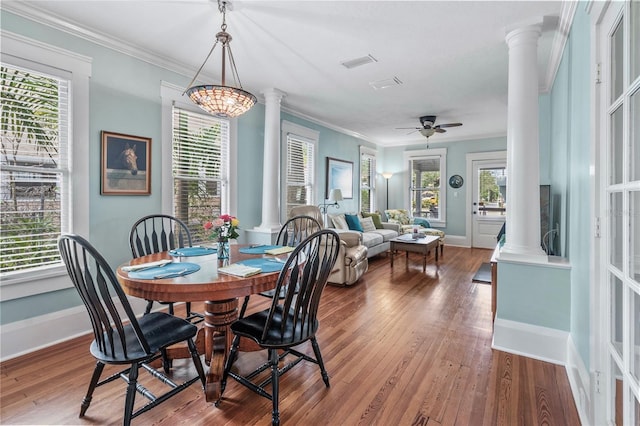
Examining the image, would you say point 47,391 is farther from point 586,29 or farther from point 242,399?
point 586,29

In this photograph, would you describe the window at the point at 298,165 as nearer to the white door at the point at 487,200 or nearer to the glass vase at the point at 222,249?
the glass vase at the point at 222,249

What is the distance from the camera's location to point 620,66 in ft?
4.40

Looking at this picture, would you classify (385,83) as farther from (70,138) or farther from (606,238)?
(70,138)

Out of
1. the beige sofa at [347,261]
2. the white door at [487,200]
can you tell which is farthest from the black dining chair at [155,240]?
the white door at [487,200]

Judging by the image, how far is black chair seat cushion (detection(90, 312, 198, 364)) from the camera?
1.50 meters

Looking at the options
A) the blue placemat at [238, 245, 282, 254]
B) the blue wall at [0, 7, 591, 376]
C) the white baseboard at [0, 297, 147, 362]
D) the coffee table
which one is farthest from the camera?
the coffee table

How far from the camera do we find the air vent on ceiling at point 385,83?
3.80 m

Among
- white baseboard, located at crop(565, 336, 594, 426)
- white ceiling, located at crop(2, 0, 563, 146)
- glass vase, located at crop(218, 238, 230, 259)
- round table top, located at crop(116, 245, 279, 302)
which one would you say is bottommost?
white baseboard, located at crop(565, 336, 594, 426)

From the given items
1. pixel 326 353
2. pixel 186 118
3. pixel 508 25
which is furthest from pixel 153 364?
pixel 508 25

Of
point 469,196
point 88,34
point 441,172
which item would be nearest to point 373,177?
point 441,172

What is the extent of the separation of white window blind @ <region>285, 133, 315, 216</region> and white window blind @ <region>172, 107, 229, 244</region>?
1404mm

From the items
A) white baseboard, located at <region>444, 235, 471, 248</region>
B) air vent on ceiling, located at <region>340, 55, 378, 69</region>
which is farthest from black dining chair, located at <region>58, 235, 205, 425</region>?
white baseboard, located at <region>444, 235, 471, 248</region>

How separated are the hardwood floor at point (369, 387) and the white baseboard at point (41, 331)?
10 cm

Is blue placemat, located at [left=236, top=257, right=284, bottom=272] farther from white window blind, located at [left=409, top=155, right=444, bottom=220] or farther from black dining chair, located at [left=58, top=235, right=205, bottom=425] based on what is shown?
white window blind, located at [left=409, top=155, right=444, bottom=220]
